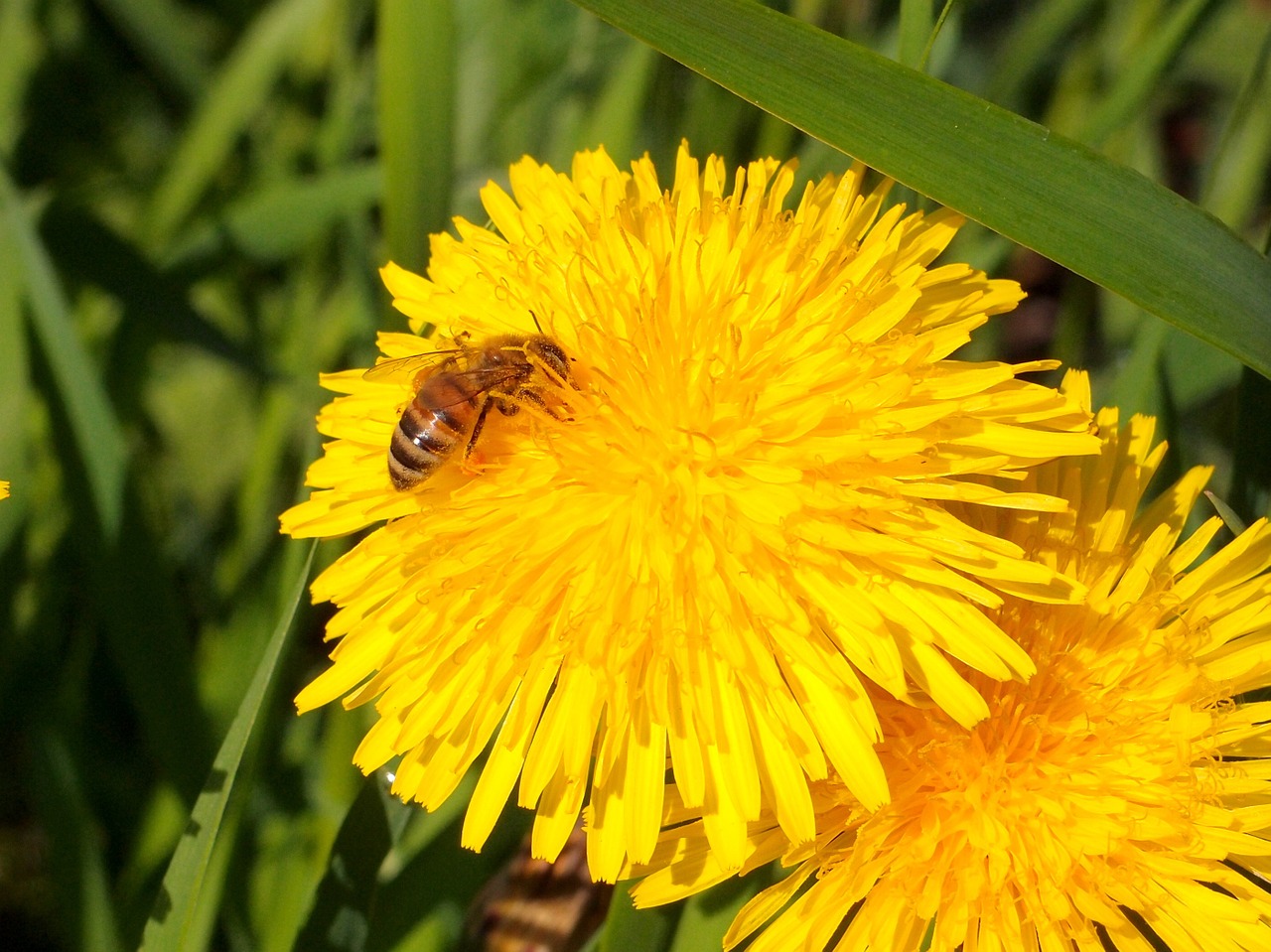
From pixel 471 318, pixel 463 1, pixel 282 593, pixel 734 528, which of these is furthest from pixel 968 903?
pixel 463 1

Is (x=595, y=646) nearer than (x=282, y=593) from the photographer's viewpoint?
Yes

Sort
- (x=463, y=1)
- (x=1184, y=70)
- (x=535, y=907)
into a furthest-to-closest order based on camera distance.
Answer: (x=1184, y=70) → (x=463, y=1) → (x=535, y=907)

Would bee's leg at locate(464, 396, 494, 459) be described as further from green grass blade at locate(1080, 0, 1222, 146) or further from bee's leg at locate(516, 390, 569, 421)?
green grass blade at locate(1080, 0, 1222, 146)

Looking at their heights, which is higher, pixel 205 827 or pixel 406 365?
pixel 406 365

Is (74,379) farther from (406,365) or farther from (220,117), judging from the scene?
(220,117)

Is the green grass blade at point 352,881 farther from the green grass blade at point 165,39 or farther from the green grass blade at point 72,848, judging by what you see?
the green grass blade at point 165,39

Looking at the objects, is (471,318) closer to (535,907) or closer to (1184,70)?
(535,907)

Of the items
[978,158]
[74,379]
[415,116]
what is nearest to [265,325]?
[74,379]

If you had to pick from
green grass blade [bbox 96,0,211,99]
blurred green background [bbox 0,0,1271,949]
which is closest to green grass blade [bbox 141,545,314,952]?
blurred green background [bbox 0,0,1271,949]
